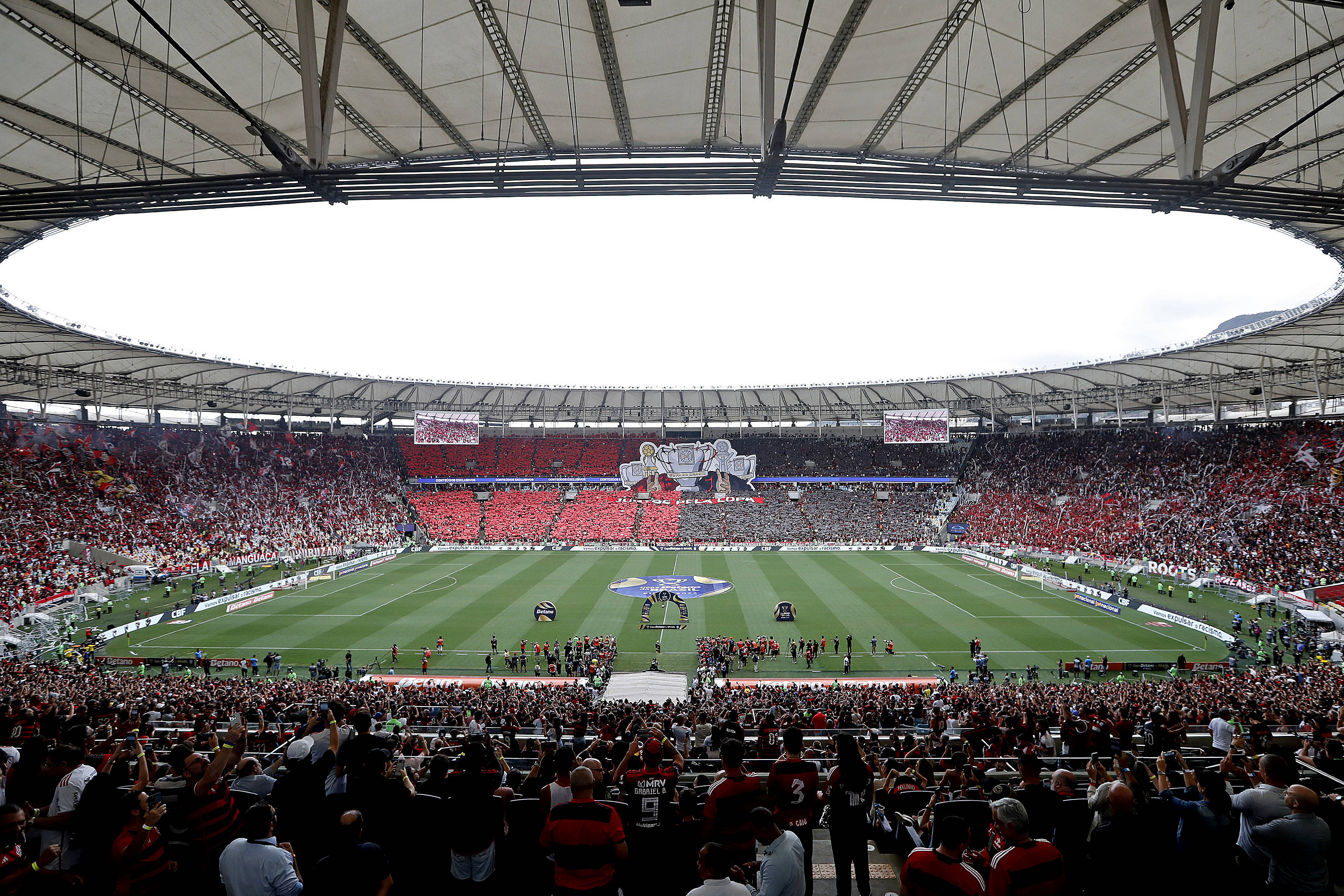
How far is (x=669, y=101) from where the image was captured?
10.7m

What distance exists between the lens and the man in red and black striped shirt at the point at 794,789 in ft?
17.3

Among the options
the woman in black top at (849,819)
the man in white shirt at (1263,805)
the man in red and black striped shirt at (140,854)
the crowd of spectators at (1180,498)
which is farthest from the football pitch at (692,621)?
the man in red and black striped shirt at (140,854)

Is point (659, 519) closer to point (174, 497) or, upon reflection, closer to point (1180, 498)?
point (174, 497)

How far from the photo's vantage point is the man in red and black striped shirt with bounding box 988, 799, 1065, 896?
372 cm

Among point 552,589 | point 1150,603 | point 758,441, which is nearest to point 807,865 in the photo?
point 552,589

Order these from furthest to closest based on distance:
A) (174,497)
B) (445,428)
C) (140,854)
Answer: (445,428) < (174,497) < (140,854)

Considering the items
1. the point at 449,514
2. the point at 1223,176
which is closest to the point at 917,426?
the point at 449,514

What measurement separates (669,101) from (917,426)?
50.1m

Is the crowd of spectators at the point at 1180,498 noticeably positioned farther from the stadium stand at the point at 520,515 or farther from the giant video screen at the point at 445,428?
the giant video screen at the point at 445,428

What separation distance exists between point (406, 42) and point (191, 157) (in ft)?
19.1

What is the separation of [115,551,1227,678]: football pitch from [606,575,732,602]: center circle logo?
69cm

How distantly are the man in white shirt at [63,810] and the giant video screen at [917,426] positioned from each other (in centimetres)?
5620

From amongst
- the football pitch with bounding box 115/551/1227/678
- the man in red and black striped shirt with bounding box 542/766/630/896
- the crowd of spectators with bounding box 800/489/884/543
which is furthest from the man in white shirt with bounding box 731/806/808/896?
the crowd of spectators with bounding box 800/489/884/543

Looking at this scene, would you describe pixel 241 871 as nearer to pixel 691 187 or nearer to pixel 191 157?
pixel 691 187
